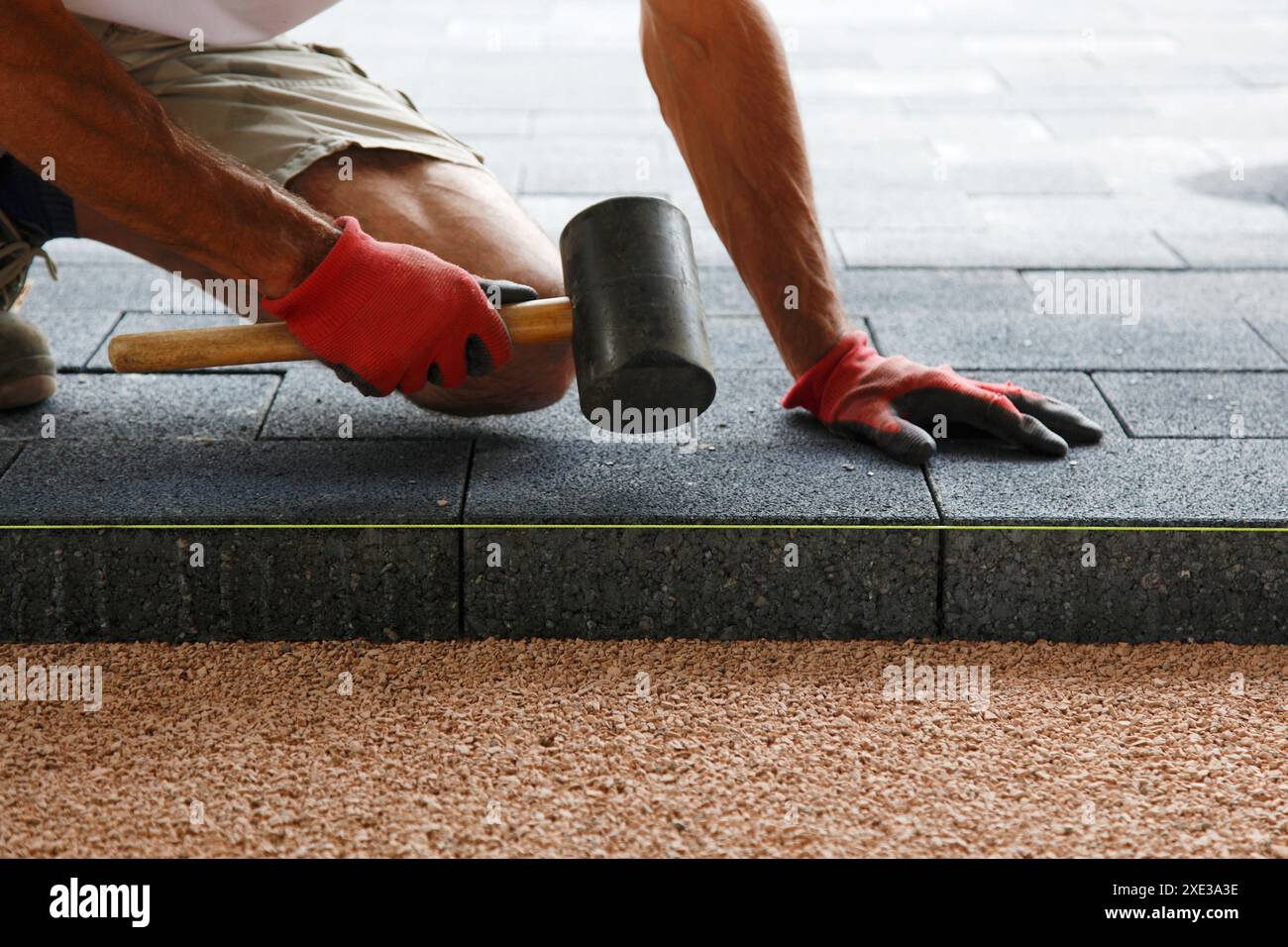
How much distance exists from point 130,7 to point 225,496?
0.94m

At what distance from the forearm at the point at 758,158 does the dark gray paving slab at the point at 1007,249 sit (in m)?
1.13

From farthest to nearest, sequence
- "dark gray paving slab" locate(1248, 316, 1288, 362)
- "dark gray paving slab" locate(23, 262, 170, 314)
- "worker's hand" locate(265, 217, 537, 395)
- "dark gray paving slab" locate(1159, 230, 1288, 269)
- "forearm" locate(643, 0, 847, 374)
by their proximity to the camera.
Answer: "dark gray paving slab" locate(1159, 230, 1288, 269) < "dark gray paving slab" locate(23, 262, 170, 314) < "dark gray paving slab" locate(1248, 316, 1288, 362) < "forearm" locate(643, 0, 847, 374) < "worker's hand" locate(265, 217, 537, 395)

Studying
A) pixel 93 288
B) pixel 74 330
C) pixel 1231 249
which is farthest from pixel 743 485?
pixel 1231 249

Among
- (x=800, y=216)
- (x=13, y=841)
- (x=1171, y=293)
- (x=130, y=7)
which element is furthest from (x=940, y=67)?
(x=13, y=841)

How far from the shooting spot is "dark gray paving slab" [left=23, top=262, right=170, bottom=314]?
10.8ft

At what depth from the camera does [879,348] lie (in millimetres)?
3055

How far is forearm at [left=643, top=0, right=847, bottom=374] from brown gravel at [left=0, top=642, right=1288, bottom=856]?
0.67 m

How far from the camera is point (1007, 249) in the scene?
150 inches

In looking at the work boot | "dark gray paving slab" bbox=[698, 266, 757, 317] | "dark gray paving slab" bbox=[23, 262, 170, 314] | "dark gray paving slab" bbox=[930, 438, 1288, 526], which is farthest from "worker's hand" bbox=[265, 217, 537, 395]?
"dark gray paving slab" bbox=[23, 262, 170, 314]

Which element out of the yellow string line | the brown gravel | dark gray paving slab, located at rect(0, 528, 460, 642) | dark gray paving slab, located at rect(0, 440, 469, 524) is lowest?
the brown gravel

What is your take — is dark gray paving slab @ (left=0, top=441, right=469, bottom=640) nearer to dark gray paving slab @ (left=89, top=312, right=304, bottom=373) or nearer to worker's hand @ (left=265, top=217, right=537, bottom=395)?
worker's hand @ (left=265, top=217, right=537, bottom=395)

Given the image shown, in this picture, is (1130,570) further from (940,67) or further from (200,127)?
(940,67)

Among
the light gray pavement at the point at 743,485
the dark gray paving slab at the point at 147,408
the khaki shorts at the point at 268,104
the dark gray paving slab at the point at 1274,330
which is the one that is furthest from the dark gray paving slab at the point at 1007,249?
the dark gray paving slab at the point at 147,408

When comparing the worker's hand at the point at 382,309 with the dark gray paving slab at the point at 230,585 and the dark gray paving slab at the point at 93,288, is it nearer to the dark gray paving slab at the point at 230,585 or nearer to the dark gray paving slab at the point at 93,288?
the dark gray paving slab at the point at 230,585
